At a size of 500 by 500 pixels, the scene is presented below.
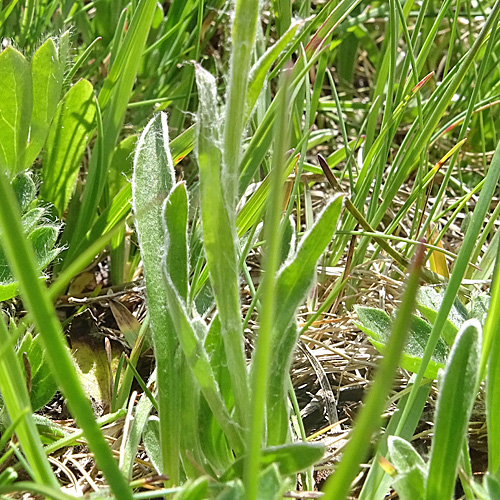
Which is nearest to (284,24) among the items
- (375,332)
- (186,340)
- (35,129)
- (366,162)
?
(366,162)

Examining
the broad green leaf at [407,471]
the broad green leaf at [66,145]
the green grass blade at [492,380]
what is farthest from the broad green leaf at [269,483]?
the broad green leaf at [66,145]

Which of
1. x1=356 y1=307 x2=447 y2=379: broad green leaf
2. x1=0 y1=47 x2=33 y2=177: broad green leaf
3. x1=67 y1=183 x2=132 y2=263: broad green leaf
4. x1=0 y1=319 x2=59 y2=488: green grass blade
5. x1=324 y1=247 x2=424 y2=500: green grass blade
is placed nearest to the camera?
x1=324 y1=247 x2=424 y2=500: green grass blade

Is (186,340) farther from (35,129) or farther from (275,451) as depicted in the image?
(35,129)

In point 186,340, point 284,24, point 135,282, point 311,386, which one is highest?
point 284,24

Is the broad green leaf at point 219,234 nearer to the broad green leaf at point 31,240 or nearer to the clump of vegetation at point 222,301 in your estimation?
the clump of vegetation at point 222,301

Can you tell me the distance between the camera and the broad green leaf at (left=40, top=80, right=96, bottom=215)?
1.18 metres

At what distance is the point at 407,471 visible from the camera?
0.63 metres

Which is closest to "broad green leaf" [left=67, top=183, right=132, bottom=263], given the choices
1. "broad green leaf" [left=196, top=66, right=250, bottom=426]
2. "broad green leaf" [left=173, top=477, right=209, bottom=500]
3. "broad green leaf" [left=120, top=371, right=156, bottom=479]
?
"broad green leaf" [left=120, top=371, right=156, bottom=479]

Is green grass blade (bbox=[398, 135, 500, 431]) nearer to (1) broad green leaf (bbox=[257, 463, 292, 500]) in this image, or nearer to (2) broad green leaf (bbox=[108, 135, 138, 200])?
(1) broad green leaf (bbox=[257, 463, 292, 500])

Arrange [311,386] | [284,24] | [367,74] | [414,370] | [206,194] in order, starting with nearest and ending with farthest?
[206,194], [414,370], [311,386], [284,24], [367,74]

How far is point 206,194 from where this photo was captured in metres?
0.63

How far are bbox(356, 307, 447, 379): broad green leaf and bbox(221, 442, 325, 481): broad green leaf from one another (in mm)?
268

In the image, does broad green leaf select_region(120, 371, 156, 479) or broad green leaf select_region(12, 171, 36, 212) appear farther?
broad green leaf select_region(12, 171, 36, 212)

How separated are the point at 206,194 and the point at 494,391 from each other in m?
0.36
